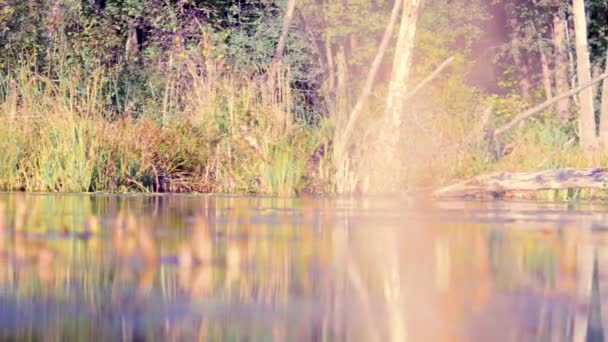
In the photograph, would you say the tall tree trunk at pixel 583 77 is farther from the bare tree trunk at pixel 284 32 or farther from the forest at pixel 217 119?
the bare tree trunk at pixel 284 32

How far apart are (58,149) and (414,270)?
9648 mm

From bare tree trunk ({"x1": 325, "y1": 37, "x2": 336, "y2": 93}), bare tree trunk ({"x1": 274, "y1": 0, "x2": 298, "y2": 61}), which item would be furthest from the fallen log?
bare tree trunk ({"x1": 274, "y1": 0, "x2": 298, "y2": 61})

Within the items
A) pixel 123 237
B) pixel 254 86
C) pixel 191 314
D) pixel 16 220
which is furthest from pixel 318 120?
pixel 191 314

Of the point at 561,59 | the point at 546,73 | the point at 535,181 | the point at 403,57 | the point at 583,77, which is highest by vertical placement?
the point at 561,59

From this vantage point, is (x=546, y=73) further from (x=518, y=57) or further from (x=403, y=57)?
(x=403, y=57)

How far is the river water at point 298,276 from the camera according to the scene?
493 cm

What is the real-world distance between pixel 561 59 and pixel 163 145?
19.1m

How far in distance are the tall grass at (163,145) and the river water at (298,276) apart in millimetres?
4361

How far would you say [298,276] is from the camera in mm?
6664

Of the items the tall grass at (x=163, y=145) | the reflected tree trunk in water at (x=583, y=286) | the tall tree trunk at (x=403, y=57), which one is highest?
the tall tree trunk at (x=403, y=57)

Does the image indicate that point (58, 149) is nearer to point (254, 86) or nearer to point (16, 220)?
point (254, 86)

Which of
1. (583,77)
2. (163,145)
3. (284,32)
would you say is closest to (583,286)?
(163,145)

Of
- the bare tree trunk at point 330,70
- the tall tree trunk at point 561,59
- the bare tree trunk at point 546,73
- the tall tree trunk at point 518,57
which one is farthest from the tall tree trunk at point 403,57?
the tall tree trunk at point 518,57

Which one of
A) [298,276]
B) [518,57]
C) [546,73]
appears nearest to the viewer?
[298,276]
